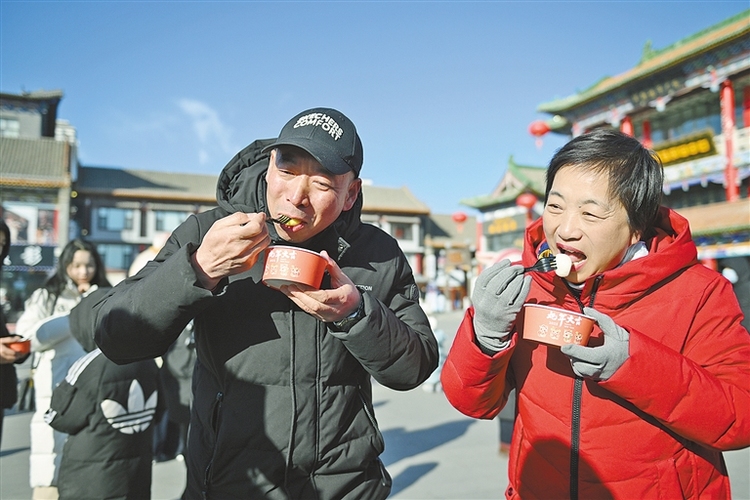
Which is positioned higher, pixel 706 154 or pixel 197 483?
pixel 706 154

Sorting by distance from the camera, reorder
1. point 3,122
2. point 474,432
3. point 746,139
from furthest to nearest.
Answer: point 3,122, point 746,139, point 474,432

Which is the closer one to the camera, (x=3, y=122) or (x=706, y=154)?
(x=706, y=154)

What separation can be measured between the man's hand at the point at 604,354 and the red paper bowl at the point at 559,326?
0.08ft

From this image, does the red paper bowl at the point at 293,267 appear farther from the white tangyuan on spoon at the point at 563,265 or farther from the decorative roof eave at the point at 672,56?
the decorative roof eave at the point at 672,56

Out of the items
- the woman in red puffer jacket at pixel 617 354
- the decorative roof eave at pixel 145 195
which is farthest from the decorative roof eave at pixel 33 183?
the woman in red puffer jacket at pixel 617 354

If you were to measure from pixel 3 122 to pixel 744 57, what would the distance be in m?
31.0

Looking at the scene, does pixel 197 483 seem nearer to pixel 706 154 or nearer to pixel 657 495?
pixel 657 495

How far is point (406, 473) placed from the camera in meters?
4.83

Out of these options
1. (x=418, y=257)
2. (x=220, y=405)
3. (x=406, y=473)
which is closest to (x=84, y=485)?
(x=220, y=405)

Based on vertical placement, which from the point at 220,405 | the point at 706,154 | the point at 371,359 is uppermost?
the point at 706,154

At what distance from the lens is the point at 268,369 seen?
1602 mm

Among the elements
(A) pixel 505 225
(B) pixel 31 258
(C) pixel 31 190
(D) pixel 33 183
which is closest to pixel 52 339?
(B) pixel 31 258

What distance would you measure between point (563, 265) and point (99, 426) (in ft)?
7.74

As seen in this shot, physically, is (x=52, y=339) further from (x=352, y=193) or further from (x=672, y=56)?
(x=672, y=56)
